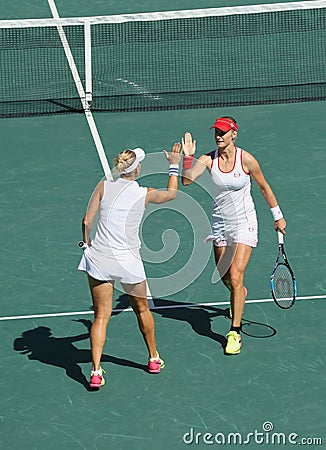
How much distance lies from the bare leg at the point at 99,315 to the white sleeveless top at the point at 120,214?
A: 1.20ft

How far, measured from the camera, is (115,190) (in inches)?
411

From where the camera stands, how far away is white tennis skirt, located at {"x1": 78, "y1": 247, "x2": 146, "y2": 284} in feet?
34.2

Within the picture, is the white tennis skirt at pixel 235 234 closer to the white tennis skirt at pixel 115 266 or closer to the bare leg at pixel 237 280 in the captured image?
the bare leg at pixel 237 280

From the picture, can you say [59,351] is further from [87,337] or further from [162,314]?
[162,314]

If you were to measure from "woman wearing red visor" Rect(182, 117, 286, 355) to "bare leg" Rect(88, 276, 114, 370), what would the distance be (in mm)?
1400

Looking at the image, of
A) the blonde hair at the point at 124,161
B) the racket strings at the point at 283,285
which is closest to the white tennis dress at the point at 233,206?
the racket strings at the point at 283,285

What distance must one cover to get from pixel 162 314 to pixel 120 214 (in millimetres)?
2137

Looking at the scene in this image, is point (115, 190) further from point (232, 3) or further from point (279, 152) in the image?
point (232, 3)

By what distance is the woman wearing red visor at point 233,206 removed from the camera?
11.3 meters

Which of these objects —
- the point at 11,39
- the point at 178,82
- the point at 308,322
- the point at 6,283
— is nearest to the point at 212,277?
the point at 308,322

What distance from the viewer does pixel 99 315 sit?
1061 cm

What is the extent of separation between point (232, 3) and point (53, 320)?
482 inches

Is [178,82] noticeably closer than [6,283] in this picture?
No

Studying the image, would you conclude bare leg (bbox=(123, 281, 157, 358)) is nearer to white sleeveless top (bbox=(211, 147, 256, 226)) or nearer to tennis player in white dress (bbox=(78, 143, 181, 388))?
tennis player in white dress (bbox=(78, 143, 181, 388))
